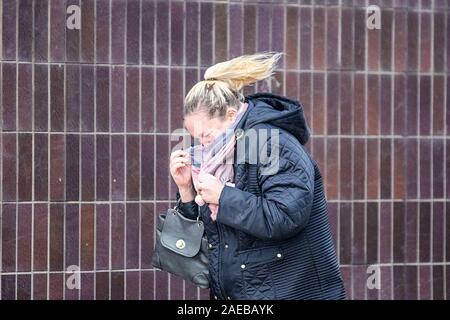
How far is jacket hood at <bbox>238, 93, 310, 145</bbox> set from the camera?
12.8ft

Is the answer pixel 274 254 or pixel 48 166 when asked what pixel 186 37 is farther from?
pixel 274 254

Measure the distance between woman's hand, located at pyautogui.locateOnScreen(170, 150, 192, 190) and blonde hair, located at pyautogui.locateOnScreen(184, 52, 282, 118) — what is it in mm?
207

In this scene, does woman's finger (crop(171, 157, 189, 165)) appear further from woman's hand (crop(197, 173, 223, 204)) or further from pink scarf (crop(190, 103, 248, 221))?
woman's hand (crop(197, 173, 223, 204))

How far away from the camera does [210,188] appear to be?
3814 mm

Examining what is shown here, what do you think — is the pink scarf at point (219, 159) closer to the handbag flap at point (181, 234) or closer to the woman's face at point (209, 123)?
the woman's face at point (209, 123)

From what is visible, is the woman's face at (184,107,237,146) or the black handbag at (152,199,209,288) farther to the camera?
the black handbag at (152,199,209,288)

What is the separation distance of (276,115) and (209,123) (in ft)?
0.96

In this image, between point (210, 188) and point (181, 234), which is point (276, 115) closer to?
point (210, 188)

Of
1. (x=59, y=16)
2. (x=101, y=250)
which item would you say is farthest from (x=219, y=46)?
(x=101, y=250)

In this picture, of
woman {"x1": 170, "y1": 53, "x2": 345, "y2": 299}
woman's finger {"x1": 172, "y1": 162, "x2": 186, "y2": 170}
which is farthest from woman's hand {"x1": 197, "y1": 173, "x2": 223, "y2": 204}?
woman's finger {"x1": 172, "y1": 162, "x2": 186, "y2": 170}

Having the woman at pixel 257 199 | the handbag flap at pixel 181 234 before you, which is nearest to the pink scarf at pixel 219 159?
the woman at pixel 257 199

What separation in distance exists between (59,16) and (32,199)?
1171 mm

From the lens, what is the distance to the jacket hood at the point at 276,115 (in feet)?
12.8
